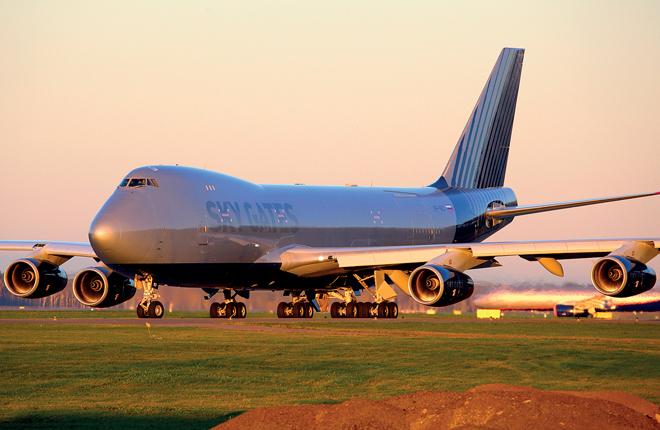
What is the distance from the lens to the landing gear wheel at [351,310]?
5128cm

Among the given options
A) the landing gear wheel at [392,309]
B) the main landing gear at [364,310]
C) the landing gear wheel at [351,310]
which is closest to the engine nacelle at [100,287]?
the main landing gear at [364,310]

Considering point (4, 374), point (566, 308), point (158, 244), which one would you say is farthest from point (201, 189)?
point (566, 308)

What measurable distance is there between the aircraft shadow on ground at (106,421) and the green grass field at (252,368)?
0.03 meters

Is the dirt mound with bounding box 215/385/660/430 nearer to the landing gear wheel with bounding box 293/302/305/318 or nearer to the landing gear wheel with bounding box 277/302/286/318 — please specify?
the landing gear wheel with bounding box 293/302/305/318

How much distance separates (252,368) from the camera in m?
25.1

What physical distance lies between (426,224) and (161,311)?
15.3m

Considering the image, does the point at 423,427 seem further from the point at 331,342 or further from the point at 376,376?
the point at 331,342

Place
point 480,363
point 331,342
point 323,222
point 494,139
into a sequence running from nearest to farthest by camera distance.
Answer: point 480,363 < point 331,342 < point 323,222 < point 494,139

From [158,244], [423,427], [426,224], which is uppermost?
[426,224]

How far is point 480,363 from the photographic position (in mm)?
26438

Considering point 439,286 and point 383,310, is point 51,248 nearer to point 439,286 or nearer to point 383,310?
point 383,310

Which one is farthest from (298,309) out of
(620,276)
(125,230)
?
(620,276)

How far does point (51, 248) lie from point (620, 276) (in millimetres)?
23009

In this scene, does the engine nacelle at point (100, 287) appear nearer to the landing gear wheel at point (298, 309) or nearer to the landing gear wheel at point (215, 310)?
the landing gear wheel at point (215, 310)
